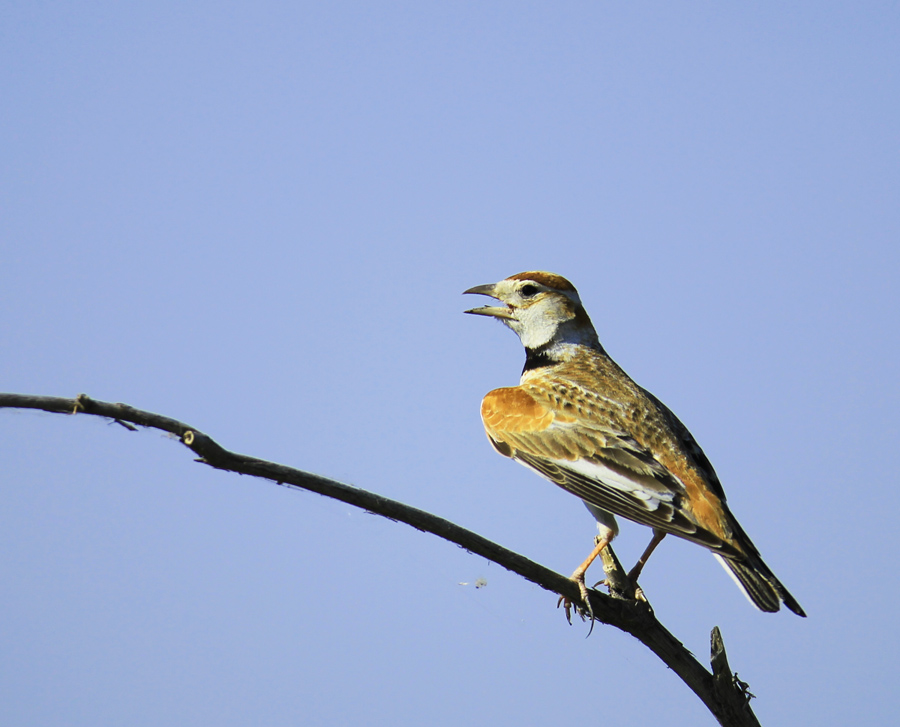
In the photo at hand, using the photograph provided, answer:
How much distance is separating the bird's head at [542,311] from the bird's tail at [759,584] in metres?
3.63

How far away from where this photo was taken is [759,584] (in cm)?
625

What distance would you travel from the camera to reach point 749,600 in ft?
20.4

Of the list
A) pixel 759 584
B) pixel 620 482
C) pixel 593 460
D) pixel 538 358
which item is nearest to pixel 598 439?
pixel 593 460

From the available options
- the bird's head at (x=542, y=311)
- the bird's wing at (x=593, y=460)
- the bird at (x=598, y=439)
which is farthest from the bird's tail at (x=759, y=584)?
the bird's head at (x=542, y=311)

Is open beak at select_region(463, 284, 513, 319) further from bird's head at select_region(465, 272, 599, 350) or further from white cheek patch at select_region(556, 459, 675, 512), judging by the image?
white cheek patch at select_region(556, 459, 675, 512)

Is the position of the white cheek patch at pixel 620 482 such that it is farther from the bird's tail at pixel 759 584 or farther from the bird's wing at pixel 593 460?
Answer: the bird's tail at pixel 759 584

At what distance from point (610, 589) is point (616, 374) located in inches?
101

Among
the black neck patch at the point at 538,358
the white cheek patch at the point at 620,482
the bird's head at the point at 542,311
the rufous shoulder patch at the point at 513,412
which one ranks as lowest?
the white cheek patch at the point at 620,482

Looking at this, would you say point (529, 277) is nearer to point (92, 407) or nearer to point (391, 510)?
point (391, 510)

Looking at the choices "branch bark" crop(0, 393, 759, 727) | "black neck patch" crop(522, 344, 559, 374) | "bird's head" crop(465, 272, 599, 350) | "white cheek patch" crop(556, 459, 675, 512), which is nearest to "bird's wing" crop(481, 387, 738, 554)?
"white cheek patch" crop(556, 459, 675, 512)

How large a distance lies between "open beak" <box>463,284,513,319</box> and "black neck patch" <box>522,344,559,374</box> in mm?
472

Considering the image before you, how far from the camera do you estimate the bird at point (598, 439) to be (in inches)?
258

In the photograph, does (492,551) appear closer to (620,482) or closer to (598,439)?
(620,482)

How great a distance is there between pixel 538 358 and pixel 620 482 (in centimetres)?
277
